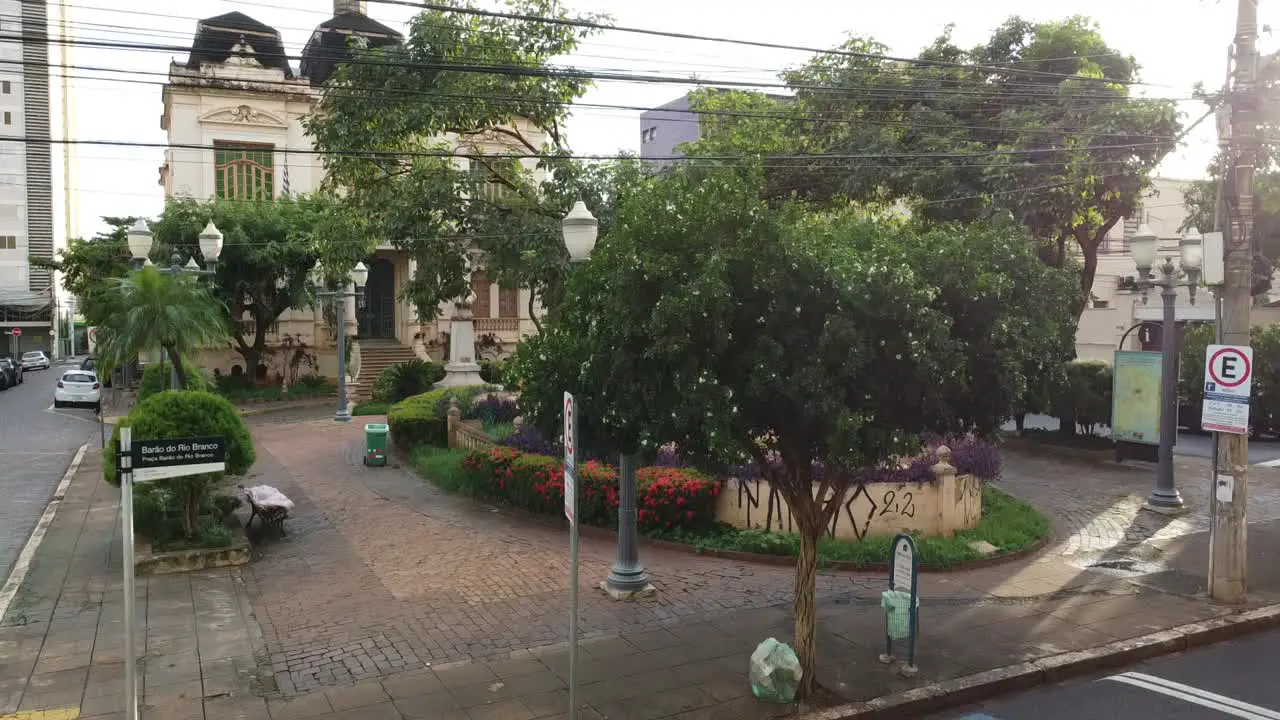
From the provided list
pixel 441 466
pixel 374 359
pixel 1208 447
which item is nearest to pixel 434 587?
pixel 441 466

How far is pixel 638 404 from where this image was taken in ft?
22.3

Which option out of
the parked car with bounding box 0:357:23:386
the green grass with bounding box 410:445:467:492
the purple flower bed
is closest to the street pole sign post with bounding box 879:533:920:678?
the purple flower bed

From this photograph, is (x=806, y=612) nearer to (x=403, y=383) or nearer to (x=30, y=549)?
(x=30, y=549)

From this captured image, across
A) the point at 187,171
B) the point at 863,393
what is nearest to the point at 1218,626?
the point at 863,393

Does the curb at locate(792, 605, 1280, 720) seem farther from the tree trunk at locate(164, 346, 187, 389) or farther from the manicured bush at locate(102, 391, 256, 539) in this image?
the tree trunk at locate(164, 346, 187, 389)

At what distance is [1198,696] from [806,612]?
321 centimetres

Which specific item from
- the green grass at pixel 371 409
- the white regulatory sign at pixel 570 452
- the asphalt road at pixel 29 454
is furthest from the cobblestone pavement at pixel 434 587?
the green grass at pixel 371 409

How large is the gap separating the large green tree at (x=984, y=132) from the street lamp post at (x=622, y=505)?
7702 mm

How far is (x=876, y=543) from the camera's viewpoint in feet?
36.6

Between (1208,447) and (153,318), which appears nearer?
(153,318)

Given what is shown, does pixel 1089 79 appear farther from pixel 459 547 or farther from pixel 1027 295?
pixel 459 547

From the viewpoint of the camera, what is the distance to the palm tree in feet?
40.2

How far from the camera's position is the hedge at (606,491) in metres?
11.9

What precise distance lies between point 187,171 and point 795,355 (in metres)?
34.3
